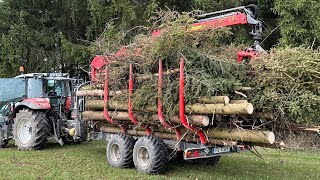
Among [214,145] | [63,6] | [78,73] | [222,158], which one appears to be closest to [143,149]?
[214,145]

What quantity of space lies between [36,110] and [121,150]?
4.05 metres

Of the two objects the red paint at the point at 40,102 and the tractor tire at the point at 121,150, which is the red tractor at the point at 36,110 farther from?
the tractor tire at the point at 121,150

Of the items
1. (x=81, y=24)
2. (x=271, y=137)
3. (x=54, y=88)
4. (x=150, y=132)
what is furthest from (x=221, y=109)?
(x=81, y=24)

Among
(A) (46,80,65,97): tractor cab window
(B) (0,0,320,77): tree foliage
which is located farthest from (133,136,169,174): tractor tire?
(B) (0,0,320,77): tree foliage

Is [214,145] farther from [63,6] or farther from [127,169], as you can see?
[63,6]

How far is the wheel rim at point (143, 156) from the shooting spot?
29.5 feet

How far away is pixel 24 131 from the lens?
12.7m

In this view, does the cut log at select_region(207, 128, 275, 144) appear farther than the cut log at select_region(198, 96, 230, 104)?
No

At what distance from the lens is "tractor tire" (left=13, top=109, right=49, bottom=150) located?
1205cm

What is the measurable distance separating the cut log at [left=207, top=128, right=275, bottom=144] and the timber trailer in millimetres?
49

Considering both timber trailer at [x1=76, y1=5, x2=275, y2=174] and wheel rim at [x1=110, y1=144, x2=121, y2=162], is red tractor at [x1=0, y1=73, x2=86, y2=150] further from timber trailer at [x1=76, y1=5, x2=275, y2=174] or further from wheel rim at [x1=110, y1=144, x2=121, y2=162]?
wheel rim at [x1=110, y1=144, x2=121, y2=162]

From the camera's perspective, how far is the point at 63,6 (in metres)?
22.4

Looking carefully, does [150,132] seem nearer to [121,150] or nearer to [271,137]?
[121,150]

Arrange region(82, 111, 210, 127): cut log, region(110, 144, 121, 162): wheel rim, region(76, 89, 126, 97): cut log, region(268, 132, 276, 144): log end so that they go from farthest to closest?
region(110, 144, 121, 162): wheel rim
region(76, 89, 126, 97): cut log
region(82, 111, 210, 127): cut log
region(268, 132, 276, 144): log end
